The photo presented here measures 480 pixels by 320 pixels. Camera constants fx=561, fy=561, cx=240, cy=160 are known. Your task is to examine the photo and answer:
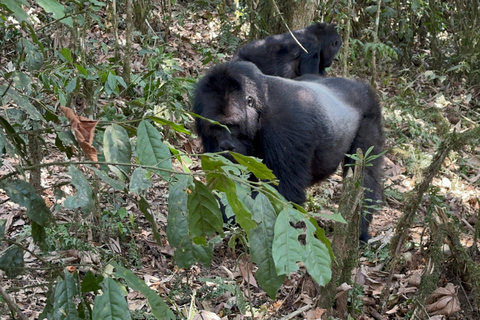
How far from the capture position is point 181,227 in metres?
1.64

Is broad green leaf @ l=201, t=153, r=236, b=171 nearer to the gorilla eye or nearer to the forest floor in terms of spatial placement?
the forest floor

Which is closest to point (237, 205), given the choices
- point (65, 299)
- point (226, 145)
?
point (65, 299)

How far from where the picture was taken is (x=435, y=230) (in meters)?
3.28

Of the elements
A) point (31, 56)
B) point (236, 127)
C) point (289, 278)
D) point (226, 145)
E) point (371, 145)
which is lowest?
point (289, 278)

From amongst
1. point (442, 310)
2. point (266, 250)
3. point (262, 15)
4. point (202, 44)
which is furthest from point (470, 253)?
point (202, 44)

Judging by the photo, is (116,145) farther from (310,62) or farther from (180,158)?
(310,62)

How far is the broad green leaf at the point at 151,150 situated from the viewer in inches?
64.5

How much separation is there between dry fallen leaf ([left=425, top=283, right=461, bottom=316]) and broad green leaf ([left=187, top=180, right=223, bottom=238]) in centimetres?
211

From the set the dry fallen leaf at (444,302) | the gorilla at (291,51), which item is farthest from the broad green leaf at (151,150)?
the gorilla at (291,51)

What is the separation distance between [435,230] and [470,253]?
49cm

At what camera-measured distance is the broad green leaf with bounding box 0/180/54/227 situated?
1729 mm

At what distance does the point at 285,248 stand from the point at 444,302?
2.20m

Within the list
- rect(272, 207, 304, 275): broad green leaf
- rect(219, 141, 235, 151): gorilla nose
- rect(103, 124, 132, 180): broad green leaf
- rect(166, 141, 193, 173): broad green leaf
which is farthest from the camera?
→ rect(219, 141, 235, 151): gorilla nose

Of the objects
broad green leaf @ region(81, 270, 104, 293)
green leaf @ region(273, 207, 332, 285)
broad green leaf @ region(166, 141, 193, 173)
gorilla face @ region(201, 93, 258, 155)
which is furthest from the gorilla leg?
broad green leaf @ region(81, 270, 104, 293)
